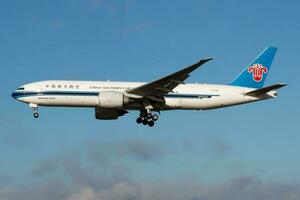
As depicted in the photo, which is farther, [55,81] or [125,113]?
[125,113]

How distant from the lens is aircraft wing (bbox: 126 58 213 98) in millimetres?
56156

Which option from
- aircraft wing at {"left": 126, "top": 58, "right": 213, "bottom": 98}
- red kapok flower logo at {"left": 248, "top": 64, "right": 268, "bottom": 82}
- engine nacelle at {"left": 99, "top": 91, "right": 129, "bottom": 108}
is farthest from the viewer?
red kapok flower logo at {"left": 248, "top": 64, "right": 268, "bottom": 82}

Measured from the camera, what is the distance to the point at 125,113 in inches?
2520

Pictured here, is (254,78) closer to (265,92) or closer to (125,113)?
(265,92)

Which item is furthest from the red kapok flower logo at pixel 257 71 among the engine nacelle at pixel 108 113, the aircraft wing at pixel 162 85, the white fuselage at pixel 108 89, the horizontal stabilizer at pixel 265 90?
the engine nacelle at pixel 108 113

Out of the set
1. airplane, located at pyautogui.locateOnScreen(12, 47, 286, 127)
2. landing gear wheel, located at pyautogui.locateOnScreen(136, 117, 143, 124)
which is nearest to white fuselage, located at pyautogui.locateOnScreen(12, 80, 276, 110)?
airplane, located at pyautogui.locateOnScreen(12, 47, 286, 127)

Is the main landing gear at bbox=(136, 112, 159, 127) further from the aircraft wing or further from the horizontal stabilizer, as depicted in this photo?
the horizontal stabilizer

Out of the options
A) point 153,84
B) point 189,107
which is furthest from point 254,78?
point 153,84

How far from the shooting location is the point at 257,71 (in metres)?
65.2

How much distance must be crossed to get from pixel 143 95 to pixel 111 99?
9.48 ft

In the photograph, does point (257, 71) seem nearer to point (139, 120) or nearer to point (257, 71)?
point (257, 71)

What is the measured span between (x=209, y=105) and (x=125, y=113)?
7.74 m

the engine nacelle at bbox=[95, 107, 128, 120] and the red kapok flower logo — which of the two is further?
→ the red kapok flower logo

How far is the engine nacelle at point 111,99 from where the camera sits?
189 ft
